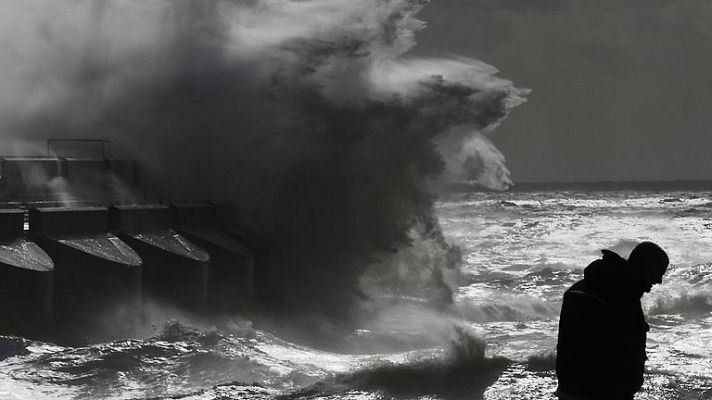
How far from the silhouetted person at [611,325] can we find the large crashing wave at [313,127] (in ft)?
54.5

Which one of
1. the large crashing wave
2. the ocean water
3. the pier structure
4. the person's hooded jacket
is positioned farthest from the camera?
the large crashing wave

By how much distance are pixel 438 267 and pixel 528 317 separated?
306cm

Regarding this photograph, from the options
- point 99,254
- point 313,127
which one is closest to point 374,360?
point 99,254

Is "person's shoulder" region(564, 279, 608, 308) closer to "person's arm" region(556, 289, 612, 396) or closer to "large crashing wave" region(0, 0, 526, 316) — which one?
"person's arm" region(556, 289, 612, 396)

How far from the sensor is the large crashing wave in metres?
22.9

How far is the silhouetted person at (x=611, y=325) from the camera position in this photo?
4523 mm

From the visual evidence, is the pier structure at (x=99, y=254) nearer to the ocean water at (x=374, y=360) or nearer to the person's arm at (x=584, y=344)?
the ocean water at (x=374, y=360)

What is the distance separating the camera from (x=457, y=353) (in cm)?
1380

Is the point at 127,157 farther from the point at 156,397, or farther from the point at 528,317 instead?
the point at 156,397

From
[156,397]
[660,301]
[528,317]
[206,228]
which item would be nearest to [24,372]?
[156,397]

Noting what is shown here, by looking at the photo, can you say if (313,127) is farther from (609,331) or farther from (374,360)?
(609,331)

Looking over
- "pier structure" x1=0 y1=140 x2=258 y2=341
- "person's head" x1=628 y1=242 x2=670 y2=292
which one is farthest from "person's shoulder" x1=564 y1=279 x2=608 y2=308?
"pier structure" x1=0 y1=140 x2=258 y2=341

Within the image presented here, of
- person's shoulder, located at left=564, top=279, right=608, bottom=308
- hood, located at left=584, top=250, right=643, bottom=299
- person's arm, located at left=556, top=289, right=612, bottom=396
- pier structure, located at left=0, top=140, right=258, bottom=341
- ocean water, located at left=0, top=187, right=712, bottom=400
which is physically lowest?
ocean water, located at left=0, top=187, right=712, bottom=400

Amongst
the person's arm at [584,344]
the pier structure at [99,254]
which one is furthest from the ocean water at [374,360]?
the person's arm at [584,344]
